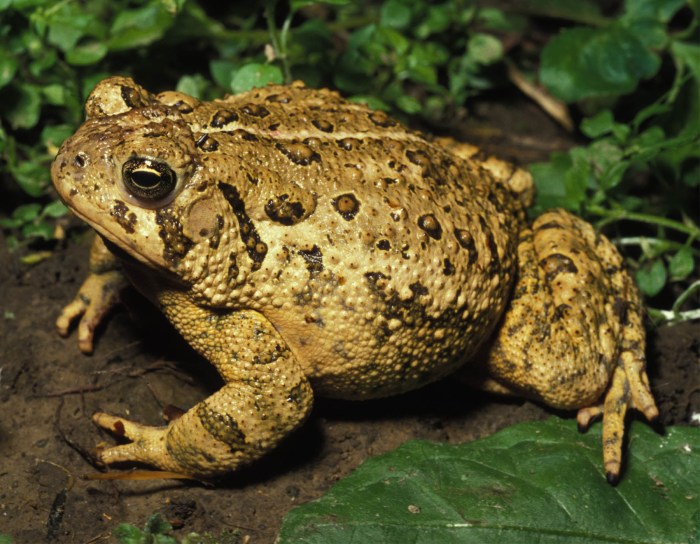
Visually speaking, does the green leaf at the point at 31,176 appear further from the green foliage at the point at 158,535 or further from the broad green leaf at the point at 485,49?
the broad green leaf at the point at 485,49

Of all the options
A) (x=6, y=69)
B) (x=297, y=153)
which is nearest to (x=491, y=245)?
(x=297, y=153)

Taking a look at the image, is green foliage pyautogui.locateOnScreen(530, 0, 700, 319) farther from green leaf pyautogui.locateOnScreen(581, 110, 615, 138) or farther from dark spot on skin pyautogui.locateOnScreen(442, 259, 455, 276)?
dark spot on skin pyautogui.locateOnScreen(442, 259, 455, 276)

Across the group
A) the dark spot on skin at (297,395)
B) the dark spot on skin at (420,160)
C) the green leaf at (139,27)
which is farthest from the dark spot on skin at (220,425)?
the green leaf at (139,27)

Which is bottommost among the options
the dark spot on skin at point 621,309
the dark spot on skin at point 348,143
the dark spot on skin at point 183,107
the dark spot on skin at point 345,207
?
the dark spot on skin at point 621,309

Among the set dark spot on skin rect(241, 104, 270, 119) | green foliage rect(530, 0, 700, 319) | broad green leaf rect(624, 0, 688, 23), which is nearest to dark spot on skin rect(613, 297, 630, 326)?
green foliage rect(530, 0, 700, 319)

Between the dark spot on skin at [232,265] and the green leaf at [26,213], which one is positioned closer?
the dark spot on skin at [232,265]

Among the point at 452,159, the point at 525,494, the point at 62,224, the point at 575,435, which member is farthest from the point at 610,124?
the point at 62,224

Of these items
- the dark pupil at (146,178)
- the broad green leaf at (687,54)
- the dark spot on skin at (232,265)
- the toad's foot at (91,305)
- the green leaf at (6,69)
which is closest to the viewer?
the dark pupil at (146,178)
